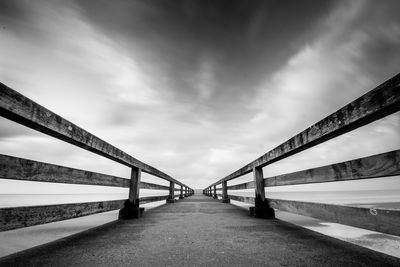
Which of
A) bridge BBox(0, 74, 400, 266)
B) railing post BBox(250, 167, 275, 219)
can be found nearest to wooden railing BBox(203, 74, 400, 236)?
bridge BBox(0, 74, 400, 266)

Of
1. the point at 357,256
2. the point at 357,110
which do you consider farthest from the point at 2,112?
the point at 357,256

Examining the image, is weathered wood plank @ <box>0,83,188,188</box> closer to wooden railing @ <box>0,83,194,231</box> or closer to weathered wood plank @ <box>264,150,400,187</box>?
wooden railing @ <box>0,83,194,231</box>

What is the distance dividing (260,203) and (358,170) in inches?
78.7

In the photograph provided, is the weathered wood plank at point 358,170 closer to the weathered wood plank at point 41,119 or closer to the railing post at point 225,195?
the weathered wood plank at point 41,119

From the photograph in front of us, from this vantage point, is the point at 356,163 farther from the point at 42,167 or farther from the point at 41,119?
the point at 42,167

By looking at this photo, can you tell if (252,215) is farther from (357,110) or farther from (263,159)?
(357,110)

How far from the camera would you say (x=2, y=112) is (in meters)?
1.09

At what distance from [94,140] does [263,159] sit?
92.2 inches

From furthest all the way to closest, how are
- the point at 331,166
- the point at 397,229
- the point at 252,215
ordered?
the point at 252,215
the point at 331,166
the point at 397,229

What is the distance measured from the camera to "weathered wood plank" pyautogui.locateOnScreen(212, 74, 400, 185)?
931 mm

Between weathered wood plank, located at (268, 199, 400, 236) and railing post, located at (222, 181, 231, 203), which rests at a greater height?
weathered wood plank, located at (268, 199, 400, 236)

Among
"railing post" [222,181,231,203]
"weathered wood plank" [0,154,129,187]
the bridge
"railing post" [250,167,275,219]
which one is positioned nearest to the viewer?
the bridge

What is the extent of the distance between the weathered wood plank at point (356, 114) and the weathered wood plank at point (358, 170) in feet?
0.73

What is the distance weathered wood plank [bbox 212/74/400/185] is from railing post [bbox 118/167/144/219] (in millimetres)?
2567
